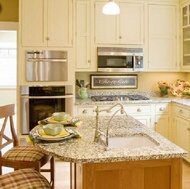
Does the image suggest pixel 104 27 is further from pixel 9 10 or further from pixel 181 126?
pixel 181 126

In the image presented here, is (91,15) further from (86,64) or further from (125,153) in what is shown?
(125,153)

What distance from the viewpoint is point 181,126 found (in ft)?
12.4

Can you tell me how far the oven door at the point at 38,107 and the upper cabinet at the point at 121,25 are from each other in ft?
3.61

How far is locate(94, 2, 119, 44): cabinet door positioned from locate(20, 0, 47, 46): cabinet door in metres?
0.82

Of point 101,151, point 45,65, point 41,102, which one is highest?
point 45,65

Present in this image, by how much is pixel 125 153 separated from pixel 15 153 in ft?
3.88

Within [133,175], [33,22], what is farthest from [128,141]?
[33,22]

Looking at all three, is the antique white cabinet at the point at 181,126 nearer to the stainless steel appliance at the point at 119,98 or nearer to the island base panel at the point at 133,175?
the stainless steel appliance at the point at 119,98

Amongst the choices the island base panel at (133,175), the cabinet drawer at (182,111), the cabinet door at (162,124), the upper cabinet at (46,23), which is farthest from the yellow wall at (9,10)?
the island base panel at (133,175)

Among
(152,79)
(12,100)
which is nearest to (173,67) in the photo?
(152,79)

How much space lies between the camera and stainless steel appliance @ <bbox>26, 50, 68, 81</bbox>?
366 cm

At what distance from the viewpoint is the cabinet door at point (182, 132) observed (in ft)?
11.8

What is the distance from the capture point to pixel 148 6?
13.7ft

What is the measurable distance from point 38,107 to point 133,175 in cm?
Answer: 249
